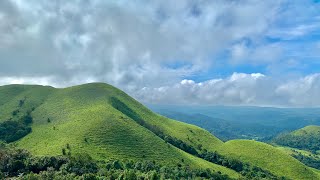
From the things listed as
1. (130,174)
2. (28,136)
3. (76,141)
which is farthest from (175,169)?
(28,136)

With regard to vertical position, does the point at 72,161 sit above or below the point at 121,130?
below

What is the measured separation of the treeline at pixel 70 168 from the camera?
125 meters

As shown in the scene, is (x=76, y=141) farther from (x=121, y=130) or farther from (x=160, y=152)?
(x=160, y=152)

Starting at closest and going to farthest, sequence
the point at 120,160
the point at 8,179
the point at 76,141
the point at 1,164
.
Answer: the point at 8,179
the point at 1,164
the point at 120,160
the point at 76,141

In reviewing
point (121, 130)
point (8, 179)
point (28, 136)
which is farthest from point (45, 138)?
point (8, 179)

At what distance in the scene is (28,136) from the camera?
18912 centimetres

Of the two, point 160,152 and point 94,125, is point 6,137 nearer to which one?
point 94,125

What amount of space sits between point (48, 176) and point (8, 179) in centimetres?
1380

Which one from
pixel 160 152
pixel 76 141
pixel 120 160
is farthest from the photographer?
Result: pixel 160 152

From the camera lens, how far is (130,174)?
408 ft

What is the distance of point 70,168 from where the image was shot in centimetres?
13425

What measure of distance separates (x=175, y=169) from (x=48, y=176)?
62.7m

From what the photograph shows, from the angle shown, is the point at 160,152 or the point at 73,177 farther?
the point at 160,152

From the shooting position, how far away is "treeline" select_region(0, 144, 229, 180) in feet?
411
